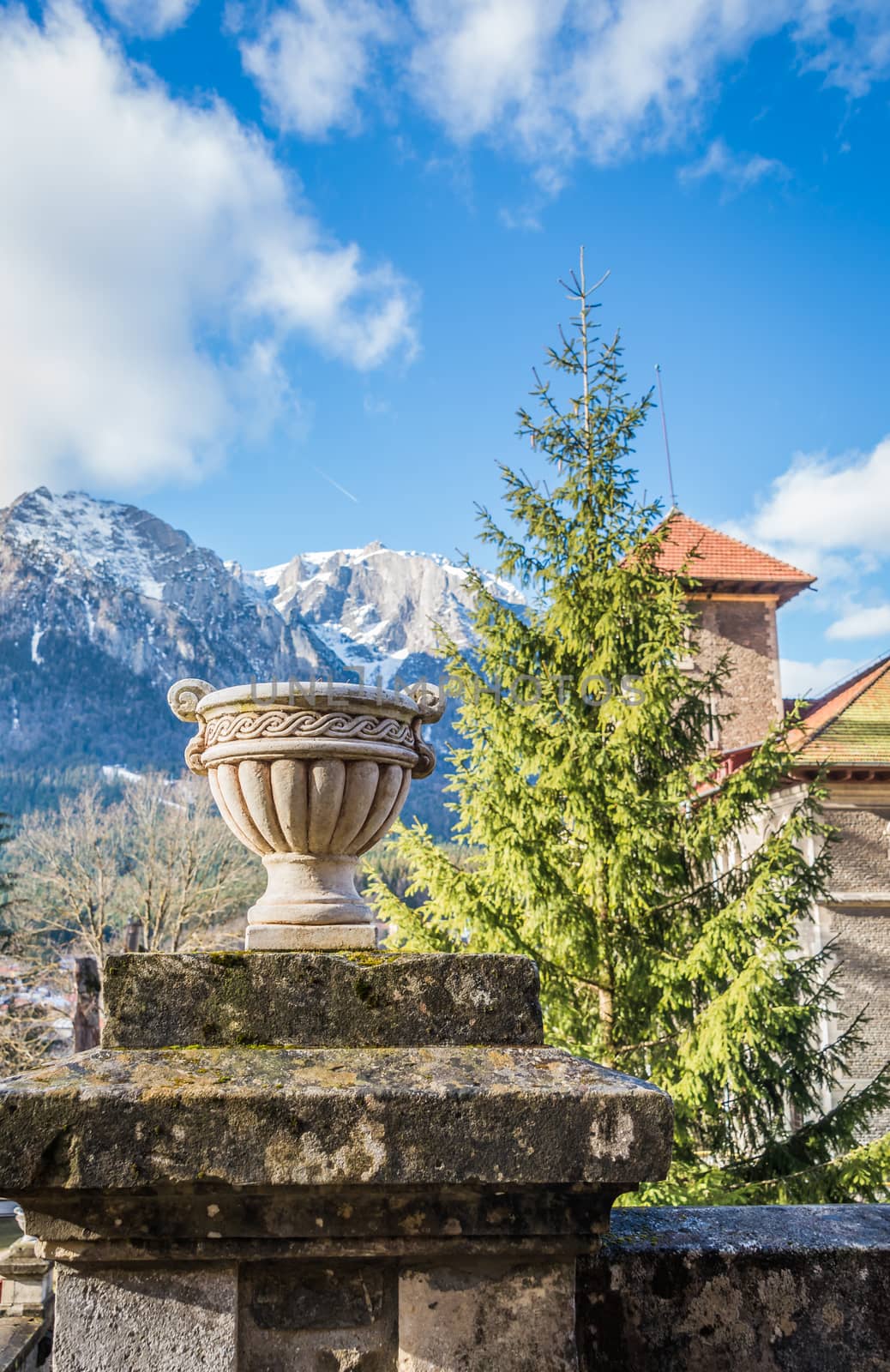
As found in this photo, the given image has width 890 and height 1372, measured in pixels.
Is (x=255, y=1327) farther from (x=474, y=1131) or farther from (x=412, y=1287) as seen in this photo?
(x=474, y=1131)

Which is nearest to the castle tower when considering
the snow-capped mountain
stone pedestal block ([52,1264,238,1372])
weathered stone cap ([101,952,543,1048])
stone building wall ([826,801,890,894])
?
stone building wall ([826,801,890,894])

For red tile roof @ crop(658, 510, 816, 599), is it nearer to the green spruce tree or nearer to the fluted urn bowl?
the green spruce tree

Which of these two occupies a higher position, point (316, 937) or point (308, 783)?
point (308, 783)

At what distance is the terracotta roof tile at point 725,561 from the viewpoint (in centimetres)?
2405

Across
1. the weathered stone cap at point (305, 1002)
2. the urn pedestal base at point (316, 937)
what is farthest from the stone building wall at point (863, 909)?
the weathered stone cap at point (305, 1002)

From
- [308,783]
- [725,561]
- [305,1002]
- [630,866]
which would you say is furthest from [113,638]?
[305,1002]

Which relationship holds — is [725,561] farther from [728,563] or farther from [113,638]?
[113,638]

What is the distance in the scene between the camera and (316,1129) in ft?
5.45

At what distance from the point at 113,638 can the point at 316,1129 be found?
135 meters

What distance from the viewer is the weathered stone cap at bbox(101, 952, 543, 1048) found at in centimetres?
190

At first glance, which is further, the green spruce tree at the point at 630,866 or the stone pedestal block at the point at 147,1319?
the green spruce tree at the point at 630,866

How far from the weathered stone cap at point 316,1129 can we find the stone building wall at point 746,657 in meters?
23.3

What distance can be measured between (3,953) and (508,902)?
656 inches

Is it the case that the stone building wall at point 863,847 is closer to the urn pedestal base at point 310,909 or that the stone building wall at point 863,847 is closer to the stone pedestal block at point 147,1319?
the urn pedestal base at point 310,909
